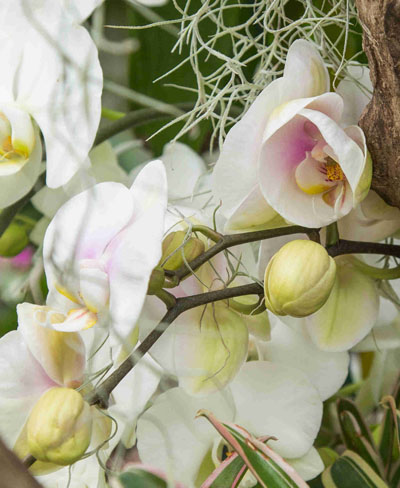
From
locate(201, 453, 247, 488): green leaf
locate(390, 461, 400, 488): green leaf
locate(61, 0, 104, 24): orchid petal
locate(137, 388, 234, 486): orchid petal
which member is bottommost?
locate(390, 461, 400, 488): green leaf

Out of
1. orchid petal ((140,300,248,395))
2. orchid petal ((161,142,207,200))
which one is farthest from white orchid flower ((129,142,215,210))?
orchid petal ((140,300,248,395))

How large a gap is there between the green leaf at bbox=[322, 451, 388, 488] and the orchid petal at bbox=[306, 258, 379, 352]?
59 millimetres

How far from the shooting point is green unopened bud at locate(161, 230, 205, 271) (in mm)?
268

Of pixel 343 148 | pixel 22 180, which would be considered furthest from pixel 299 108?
pixel 22 180

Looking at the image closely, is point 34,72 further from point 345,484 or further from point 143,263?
point 345,484

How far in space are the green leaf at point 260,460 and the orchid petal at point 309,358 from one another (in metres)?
0.08

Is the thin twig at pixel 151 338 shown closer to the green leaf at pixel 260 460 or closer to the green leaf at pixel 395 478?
the green leaf at pixel 260 460

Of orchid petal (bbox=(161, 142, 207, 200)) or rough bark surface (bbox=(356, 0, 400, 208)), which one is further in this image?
orchid petal (bbox=(161, 142, 207, 200))

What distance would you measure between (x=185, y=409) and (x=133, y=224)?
0.32 feet

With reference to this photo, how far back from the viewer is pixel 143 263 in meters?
0.24

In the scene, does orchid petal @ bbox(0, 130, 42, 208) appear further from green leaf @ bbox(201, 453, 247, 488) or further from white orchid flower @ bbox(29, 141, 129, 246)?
green leaf @ bbox(201, 453, 247, 488)

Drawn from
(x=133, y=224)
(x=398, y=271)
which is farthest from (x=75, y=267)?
(x=398, y=271)

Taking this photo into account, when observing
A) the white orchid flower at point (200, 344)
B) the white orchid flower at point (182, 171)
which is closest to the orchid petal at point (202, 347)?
the white orchid flower at point (200, 344)

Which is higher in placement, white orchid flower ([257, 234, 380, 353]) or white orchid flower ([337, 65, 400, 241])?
white orchid flower ([337, 65, 400, 241])
